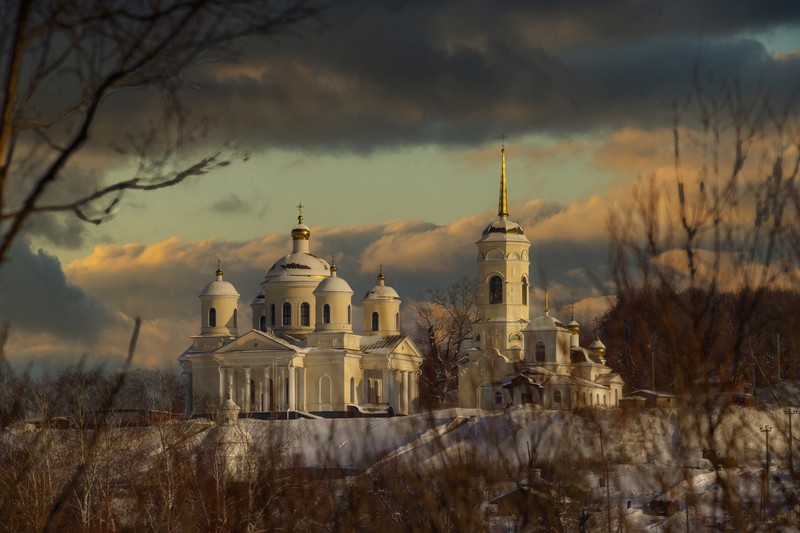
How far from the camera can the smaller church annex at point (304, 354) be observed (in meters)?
68.4

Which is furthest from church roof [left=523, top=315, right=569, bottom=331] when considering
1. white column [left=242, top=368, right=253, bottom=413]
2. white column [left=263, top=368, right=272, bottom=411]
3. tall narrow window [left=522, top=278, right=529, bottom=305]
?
white column [left=242, top=368, right=253, bottom=413]

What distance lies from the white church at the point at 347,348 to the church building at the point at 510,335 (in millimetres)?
50

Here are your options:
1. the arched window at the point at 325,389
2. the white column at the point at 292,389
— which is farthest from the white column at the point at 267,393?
the arched window at the point at 325,389

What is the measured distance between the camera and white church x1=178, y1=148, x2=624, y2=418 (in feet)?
221

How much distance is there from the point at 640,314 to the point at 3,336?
455 cm

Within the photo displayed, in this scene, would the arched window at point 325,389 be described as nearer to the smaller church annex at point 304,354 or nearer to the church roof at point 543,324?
the smaller church annex at point 304,354

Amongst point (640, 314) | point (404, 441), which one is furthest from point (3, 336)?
point (404, 441)

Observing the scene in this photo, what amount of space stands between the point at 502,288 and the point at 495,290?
40cm

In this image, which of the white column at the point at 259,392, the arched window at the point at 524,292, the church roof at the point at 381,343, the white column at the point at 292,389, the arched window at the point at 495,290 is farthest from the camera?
the arched window at the point at 524,292

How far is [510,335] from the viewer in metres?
70.9

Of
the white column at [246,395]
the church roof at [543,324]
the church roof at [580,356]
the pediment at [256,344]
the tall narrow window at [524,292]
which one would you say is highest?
the tall narrow window at [524,292]

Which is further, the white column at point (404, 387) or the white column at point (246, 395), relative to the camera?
the white column at point (404, 387)

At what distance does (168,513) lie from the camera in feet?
91.0

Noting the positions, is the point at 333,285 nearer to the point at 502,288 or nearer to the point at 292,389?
the point at 292,389
